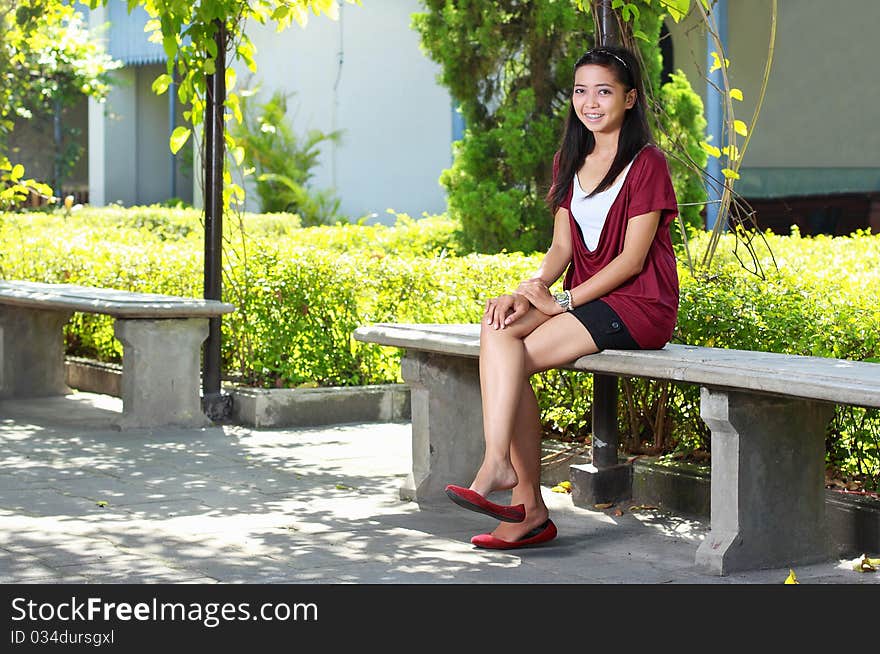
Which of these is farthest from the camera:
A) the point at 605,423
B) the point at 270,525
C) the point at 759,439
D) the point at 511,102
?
the point at 511,102

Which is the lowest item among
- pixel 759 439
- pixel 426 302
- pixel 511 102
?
pixel 759 439

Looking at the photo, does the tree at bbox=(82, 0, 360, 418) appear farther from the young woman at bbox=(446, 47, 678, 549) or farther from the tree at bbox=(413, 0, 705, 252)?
the young woman at bbox=(446, 47, 678, 549)

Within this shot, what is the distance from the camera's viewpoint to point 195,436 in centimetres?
753

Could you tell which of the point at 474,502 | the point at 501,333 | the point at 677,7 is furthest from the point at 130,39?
the point at 474,502

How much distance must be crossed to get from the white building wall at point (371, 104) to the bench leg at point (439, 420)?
40.4ft

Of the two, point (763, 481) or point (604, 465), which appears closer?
point (763, 481)

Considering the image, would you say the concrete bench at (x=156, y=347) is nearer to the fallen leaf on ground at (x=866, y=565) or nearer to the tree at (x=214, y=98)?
the tree at (x=214, y=98)

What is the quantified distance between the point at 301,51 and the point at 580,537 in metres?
15.2

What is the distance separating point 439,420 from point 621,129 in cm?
153

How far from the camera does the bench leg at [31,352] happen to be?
899 cm

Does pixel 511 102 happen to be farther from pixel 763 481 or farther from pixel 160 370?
pixel 763 481

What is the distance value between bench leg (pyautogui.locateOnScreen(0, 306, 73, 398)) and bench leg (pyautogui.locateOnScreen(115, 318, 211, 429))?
155 centimetres

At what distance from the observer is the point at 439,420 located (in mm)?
5887

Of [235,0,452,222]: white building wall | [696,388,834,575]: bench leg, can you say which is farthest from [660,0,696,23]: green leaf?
[235,0,452,222]: white building wall
